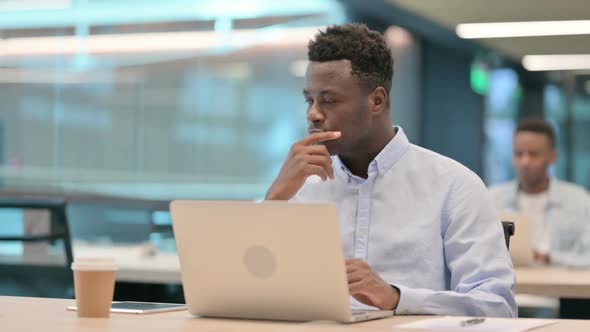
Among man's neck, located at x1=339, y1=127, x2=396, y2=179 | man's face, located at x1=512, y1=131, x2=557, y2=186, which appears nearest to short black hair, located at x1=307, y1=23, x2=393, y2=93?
man's neck, located at x1=339, y1=127, x2=396, y2=179

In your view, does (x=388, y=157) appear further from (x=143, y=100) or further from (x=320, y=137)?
(x=143, y=100)

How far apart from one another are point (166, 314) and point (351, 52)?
31.4 inches

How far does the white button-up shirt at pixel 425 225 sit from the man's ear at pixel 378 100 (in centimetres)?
10

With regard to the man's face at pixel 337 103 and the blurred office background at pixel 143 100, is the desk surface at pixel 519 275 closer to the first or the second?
the man's face at pixel 337 103

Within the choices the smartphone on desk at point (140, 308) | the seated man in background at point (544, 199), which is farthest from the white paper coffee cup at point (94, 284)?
the seated man in background at point (544, 199)

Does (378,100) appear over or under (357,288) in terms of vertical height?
over

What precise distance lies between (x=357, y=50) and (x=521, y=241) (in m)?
2.24

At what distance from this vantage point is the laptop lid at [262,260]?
1.88 metres

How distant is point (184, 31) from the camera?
7.75 metres

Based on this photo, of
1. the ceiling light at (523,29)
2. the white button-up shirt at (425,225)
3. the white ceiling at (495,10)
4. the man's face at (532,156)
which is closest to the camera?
the white button-up shirt at (425,225)

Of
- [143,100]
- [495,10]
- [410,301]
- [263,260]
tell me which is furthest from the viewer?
[495,10]

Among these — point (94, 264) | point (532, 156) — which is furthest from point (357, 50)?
point (532, 156)

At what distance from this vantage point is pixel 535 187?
5.54 m

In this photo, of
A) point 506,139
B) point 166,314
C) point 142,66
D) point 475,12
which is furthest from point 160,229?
point 506,139
